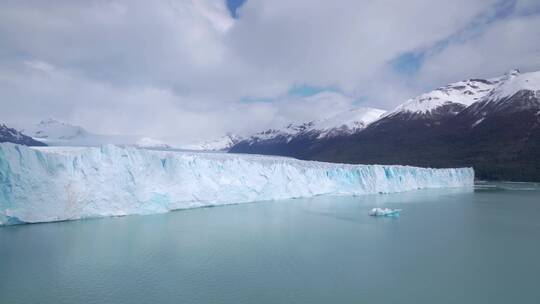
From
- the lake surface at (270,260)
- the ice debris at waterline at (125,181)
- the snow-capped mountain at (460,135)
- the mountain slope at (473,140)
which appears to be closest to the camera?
the lake surface at (270,260)

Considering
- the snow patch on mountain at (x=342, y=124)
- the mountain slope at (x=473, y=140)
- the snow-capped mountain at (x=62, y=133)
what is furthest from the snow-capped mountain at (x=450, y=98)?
the snow-capped mountain at (x=62, y=133)

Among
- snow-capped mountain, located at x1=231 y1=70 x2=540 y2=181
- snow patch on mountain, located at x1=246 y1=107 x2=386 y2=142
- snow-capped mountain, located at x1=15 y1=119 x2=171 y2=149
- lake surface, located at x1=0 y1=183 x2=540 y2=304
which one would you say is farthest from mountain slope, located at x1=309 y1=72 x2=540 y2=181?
snow-capped mountain, located at x1=15 y1=119 x2=171 y2=149

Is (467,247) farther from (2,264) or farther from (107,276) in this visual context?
(2,264)

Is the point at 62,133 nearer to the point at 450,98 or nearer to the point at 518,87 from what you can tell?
the point at 450,98

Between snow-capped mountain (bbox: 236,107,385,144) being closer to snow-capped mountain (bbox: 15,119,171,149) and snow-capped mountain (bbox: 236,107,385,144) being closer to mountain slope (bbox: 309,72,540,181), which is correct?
mountain slope (bbox: 309,72,540,181)

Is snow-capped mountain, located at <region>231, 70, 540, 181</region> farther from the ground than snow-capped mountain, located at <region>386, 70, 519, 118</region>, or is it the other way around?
snow-capped mountain, located at <region>386, 70, 519, 118</region>

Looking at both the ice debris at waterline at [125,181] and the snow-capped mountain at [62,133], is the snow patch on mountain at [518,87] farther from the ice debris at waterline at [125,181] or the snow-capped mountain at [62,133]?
the snow-capped mountain at [62,133]

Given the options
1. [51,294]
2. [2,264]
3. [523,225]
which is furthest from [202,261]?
[523,225]
